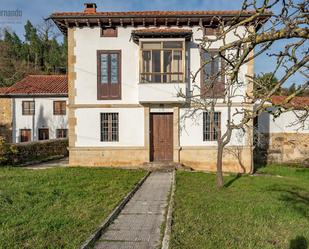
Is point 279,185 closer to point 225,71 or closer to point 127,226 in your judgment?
point 127,226

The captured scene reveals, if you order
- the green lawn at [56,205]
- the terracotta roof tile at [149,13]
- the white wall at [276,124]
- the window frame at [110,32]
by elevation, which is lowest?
the green lawn at [56,205]

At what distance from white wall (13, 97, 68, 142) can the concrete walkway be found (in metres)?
21.5

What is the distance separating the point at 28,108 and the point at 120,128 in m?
17.0

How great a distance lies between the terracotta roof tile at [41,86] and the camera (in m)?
31.0

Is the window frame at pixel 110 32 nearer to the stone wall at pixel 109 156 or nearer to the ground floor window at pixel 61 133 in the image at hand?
the stone wall at pixel 109 156

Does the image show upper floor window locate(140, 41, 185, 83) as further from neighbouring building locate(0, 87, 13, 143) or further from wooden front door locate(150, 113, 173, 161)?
neighbouring building locate(0, 87, 13, 143)

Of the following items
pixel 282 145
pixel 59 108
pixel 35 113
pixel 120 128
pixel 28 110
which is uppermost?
pixel 59 108

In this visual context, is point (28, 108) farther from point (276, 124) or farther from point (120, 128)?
point (276, 124)

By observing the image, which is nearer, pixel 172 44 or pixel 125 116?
pixel 172 44

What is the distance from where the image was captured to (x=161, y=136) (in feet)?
58.9

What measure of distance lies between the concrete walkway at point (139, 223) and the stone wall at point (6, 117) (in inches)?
935

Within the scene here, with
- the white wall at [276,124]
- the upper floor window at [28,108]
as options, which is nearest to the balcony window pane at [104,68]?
the white wall at [276,124]

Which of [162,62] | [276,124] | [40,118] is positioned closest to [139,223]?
[162,62]

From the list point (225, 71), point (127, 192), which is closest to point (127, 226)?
point (127, 192)
